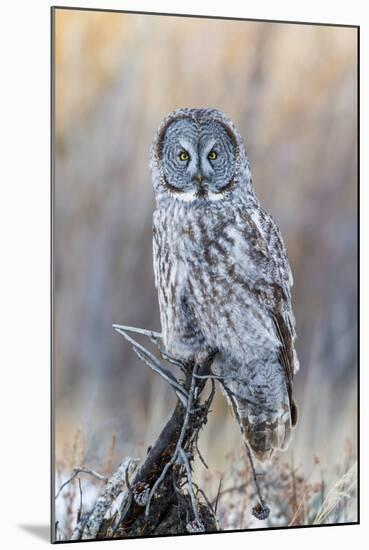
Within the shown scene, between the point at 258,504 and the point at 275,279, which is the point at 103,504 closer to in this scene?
the point at 258,504

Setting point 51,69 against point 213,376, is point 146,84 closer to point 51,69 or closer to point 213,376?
point 51,69

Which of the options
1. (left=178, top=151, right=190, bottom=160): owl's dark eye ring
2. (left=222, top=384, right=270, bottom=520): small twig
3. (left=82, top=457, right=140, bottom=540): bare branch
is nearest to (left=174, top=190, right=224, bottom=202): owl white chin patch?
(left=178, top=151, right=190, bottom=160): owl's dark eye ring

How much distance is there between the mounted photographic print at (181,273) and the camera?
4.22 m

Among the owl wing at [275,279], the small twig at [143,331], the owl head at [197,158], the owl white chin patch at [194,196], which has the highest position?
the owl head at [197,158]

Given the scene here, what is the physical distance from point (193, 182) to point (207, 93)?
0.41 meters

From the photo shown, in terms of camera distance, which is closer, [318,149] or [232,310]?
[232,310]

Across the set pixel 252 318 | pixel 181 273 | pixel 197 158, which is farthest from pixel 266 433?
pixel 197 158

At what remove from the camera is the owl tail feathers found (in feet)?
14.7

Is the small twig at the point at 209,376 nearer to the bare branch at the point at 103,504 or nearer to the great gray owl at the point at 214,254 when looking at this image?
the great gray owl at the point at 214,254

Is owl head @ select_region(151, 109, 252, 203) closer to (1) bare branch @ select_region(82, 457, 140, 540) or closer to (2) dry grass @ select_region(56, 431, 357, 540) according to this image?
(2) dry grass @ select_region(56, 431, 357, 540)

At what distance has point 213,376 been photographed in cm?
436

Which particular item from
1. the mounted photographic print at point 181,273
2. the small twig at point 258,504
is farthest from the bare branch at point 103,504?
the small twig at point 258,504

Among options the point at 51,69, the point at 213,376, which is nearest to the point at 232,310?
the point at 213,376

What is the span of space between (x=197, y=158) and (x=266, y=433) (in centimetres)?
117
